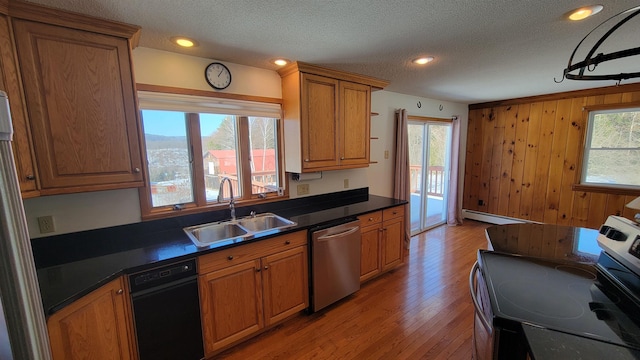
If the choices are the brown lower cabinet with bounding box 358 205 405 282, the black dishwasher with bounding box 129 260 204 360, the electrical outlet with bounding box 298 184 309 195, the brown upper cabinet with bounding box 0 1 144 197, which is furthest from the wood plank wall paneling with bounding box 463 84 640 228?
the brown upper cabinet with bounding box 0 1 144 197

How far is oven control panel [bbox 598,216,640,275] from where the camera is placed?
111 cm

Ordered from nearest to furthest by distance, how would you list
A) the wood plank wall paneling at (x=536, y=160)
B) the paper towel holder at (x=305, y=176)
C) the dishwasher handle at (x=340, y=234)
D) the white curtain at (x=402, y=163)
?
the dishwasher handle at (x=340, y=234)
the paper towel holder at (x=305, y=176)
the white curtain at (x=402, y=163)
the wood plank wall paneling at (x=536, y=160)

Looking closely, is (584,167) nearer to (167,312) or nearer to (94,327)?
(167,312)

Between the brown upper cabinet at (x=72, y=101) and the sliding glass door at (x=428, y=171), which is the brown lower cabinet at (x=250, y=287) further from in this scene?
the sliding glass door at (x=428, y=171)

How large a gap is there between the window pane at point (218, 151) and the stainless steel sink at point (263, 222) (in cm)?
30

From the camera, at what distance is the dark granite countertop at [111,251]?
1.31 m

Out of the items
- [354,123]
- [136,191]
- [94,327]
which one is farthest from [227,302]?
[354,123]

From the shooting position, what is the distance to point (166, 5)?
1.37 meters

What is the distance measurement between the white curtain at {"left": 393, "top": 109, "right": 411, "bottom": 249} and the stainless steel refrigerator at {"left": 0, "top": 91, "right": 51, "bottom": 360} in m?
3.56

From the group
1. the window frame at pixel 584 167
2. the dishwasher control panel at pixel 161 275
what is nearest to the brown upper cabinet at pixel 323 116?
Result: the dishwasher control panel at pixel 161 275

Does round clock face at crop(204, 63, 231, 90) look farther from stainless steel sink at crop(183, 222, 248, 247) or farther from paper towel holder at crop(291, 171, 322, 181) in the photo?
stainless steel sink at crop(183, 222, 248, 247)

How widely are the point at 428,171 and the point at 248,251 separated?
11.7 ft

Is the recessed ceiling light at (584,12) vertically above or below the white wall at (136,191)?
above

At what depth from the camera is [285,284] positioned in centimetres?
217
